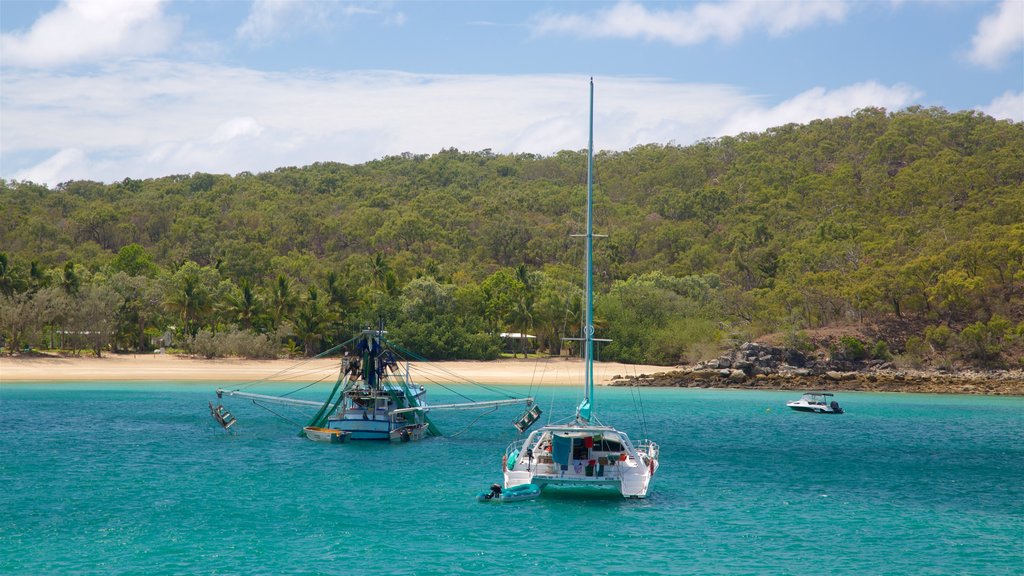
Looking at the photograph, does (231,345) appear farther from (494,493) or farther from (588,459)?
(588,459)

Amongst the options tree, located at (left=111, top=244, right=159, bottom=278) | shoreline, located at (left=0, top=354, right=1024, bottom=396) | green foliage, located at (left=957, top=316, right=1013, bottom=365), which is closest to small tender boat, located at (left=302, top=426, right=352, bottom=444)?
shoreline, located at (left=0, top=354, right=1024, bottom=396)

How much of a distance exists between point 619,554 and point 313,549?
28.4 feet

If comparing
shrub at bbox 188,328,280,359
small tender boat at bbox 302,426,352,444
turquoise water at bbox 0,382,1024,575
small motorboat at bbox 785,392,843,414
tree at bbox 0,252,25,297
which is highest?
tree at bbox 0,252,25,297

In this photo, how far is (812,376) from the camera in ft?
318

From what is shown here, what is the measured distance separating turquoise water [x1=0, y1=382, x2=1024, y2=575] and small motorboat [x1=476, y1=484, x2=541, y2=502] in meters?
0.43

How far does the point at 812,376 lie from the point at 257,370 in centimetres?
5221

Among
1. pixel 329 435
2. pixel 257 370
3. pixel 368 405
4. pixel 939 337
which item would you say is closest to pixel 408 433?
pixel 368 405

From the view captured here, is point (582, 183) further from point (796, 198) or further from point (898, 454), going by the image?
point (898, 454)

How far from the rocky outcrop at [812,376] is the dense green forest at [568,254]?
3080 mm

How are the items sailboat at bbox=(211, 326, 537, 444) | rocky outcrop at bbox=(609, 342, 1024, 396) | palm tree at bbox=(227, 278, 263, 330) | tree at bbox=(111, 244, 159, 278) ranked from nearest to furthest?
1. sailboat at bbox=(211, 326, 537, 444)
2. rocky outcrop at bbox=(609, 342, 1024, 396)
3. palm tree at bbox=(227, 278, 263, 330)
4. tree at bbox=(111, 244, 159, 278)

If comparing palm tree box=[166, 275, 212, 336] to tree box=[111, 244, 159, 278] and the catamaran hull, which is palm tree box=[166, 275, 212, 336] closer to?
tree box=[111, 244, 159, 278]

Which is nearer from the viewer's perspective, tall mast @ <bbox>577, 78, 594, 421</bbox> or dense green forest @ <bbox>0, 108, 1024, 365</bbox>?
tall mast @ <bbox>577, 78, 594, 421</bbox>

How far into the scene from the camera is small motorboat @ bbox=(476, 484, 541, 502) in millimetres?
35906

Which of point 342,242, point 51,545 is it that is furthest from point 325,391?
point 342,242
